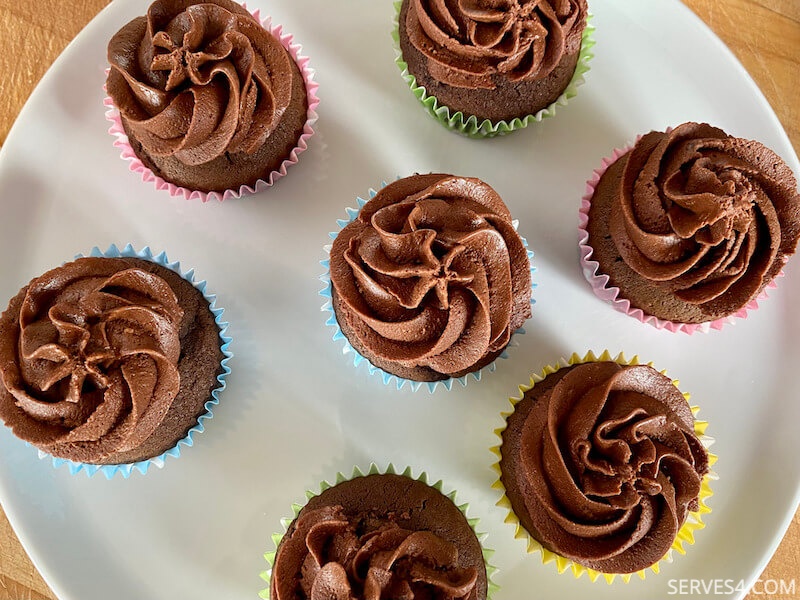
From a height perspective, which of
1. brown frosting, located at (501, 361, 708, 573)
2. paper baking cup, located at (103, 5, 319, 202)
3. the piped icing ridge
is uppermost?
paper baking cup, located at (103, 5, 319, 202)

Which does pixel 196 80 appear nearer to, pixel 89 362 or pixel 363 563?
pixel 89 362

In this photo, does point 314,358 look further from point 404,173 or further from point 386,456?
point 404,173

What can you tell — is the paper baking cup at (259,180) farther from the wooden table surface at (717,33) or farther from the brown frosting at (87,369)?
the brown frosting at (87,369)

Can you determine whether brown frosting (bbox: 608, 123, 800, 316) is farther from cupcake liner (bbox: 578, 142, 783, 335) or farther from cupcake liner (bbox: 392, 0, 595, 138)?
cupcake liner (bbox: 392, 0, 595, 138)

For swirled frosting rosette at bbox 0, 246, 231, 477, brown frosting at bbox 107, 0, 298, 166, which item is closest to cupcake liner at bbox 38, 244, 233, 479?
swirled frosting rosette at bbox 0, 246, 231, 477

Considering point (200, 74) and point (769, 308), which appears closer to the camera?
point (200, 74)

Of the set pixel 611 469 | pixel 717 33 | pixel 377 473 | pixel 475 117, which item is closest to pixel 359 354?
pixel 377 473

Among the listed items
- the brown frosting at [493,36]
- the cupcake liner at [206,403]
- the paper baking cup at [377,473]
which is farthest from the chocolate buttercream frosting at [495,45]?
the paper baking cup at [377,473]

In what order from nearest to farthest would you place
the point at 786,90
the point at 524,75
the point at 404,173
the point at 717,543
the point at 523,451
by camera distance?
1. the point at 523,451
2. the point at 524,75
3. the point at 717,543
4. the point at 404,173
5. the point at 786,90

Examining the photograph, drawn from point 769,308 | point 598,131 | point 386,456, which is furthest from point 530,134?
point 386,456
